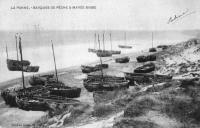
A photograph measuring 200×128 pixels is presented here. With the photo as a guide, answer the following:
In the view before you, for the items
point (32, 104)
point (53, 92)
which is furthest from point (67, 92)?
point (32, 104)

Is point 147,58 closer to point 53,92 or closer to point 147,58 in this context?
point 147,58

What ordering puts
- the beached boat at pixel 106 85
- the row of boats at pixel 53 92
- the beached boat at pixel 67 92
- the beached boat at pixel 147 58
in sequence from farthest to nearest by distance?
the beached boat at pixel 147 58 < the beached boat at pixel 106 85 < the beached boat at pixel 67 92 < the row of boats at pixel 53 92

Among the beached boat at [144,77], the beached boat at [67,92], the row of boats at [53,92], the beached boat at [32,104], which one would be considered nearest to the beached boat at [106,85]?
the row of boats at [53,92]

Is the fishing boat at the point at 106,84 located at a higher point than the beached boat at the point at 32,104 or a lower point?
higher

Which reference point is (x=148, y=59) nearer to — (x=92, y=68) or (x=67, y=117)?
(x=92, y=68)

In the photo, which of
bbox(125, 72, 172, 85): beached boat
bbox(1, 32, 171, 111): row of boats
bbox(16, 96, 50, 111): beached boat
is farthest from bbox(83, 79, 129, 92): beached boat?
bbox(16, 96, 50, 111): beached boat

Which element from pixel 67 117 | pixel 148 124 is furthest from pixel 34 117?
pixel 148 124

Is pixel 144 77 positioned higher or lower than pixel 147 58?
lower

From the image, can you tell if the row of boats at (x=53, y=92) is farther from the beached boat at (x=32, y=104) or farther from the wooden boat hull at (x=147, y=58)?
the wooden boat hull at (x=147, y=58)
